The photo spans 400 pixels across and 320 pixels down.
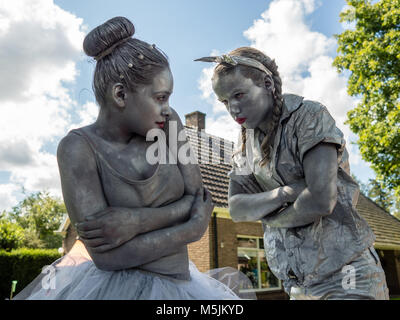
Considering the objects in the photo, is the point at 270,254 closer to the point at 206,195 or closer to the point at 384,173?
the point at 206,195


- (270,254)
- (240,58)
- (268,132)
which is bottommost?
(270,254)

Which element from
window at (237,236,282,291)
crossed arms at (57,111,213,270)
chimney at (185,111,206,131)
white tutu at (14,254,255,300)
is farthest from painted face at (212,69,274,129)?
chimney at (185,111,206,131)

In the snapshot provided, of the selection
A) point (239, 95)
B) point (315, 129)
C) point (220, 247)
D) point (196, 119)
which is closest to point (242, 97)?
point (239, 95)

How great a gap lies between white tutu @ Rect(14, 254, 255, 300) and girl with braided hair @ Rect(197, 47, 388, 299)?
1.75 ft

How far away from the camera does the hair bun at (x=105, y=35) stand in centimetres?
169


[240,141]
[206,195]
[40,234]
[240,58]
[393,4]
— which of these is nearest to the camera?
[206,195]

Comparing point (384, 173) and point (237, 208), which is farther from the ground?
point (384, 173)

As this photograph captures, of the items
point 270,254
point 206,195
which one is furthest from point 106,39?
point 270,254

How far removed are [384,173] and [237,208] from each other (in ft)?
34.0

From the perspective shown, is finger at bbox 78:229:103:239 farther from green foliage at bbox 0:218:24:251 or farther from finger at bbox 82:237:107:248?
green foliage at bbox 0:218:24:251

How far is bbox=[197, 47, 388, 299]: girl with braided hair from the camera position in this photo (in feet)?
6.33

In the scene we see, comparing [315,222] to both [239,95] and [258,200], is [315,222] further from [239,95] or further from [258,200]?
[239,95]

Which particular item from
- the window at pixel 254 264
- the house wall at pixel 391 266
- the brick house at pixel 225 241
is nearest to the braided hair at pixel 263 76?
the brick house at pixel 225 241
